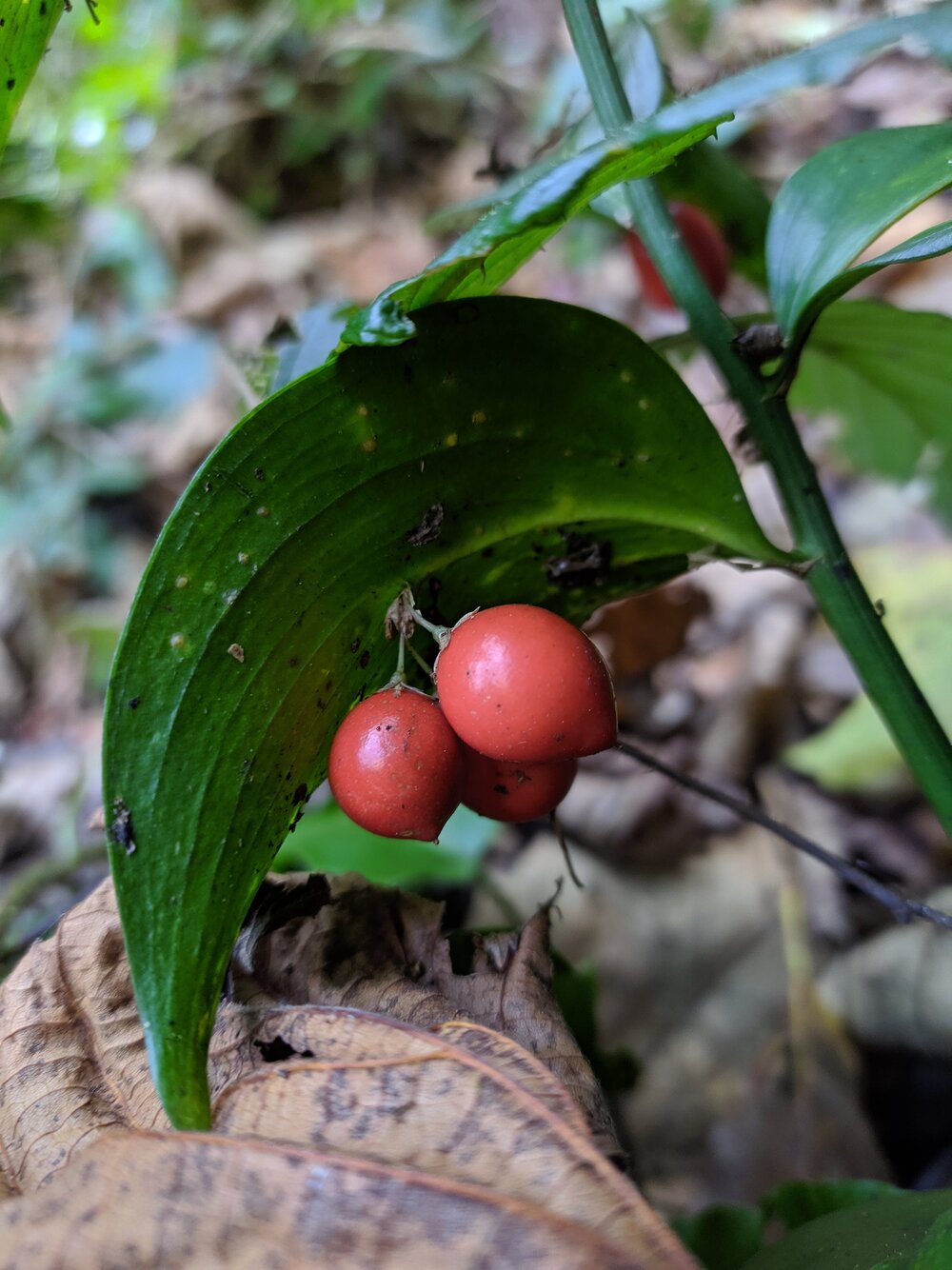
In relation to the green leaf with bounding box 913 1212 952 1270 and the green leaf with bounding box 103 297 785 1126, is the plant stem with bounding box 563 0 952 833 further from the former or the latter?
the green leaf with bounding box 913 1212 952 1270

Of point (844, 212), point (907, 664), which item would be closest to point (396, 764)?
point (844, 212)

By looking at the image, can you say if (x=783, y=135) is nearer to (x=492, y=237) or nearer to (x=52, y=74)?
(x=52, y=74)

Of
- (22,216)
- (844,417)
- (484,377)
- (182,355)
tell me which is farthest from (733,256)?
(22,216)

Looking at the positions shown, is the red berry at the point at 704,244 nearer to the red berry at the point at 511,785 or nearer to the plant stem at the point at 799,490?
the plant stem at the point at 799,490

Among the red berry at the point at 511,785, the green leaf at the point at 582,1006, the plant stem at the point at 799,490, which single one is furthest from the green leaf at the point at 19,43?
the green leaf at the point at 582,1006

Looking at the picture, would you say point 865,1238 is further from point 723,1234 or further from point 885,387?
point 885,387

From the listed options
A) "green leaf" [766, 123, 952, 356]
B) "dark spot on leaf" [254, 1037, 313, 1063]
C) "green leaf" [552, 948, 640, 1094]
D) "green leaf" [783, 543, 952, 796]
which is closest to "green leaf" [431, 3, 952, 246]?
"green leaf" [766, 123, 952, 356]
